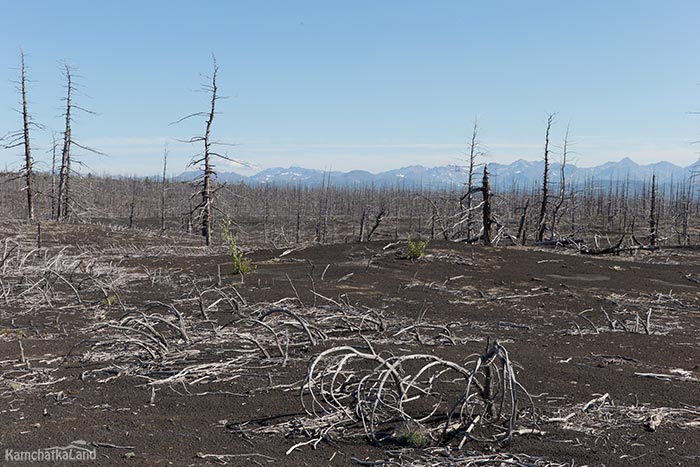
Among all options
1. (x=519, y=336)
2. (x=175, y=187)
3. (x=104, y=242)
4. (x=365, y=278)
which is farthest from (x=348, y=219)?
(x=519, y=336)

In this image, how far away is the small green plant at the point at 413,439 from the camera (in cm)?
405

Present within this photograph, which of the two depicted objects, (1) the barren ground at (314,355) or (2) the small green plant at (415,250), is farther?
(2) the small green plant at (415,250)

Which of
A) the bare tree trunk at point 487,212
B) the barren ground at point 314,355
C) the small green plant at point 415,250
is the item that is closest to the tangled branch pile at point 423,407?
the barren ground at point 314,355

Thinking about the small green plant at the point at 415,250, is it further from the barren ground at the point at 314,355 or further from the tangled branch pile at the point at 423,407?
the tangled branch pile at the point at 423,407

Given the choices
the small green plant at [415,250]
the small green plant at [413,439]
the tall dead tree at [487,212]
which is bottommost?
the small green plant at [413,439]

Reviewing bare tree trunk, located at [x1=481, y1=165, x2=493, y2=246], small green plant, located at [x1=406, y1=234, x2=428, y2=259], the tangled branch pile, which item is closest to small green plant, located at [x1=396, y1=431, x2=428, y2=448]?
the tangled branch pile

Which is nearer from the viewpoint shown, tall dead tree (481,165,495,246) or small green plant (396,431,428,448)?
small green plant (396,431,428,448)

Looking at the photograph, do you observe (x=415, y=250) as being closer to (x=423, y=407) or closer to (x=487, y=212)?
(x=487, y=212)

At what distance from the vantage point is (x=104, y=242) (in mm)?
20578

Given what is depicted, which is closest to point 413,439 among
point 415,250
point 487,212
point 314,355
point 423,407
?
point 423,407

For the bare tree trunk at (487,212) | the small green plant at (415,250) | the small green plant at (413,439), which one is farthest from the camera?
the bare tree trunk at (487,212)

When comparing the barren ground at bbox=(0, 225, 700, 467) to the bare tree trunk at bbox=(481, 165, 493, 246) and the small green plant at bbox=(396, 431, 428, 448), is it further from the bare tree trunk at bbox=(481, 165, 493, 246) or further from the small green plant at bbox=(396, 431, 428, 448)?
the bare tree trunk at bbox=(481, 165, 493, 246)

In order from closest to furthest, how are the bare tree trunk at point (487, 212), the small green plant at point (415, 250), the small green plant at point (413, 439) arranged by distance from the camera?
the small green plant at point (413, 439) → the small green plant at point (415, 250) → the bare tree trunk at point (487, 212)

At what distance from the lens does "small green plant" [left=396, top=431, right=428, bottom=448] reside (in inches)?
159
